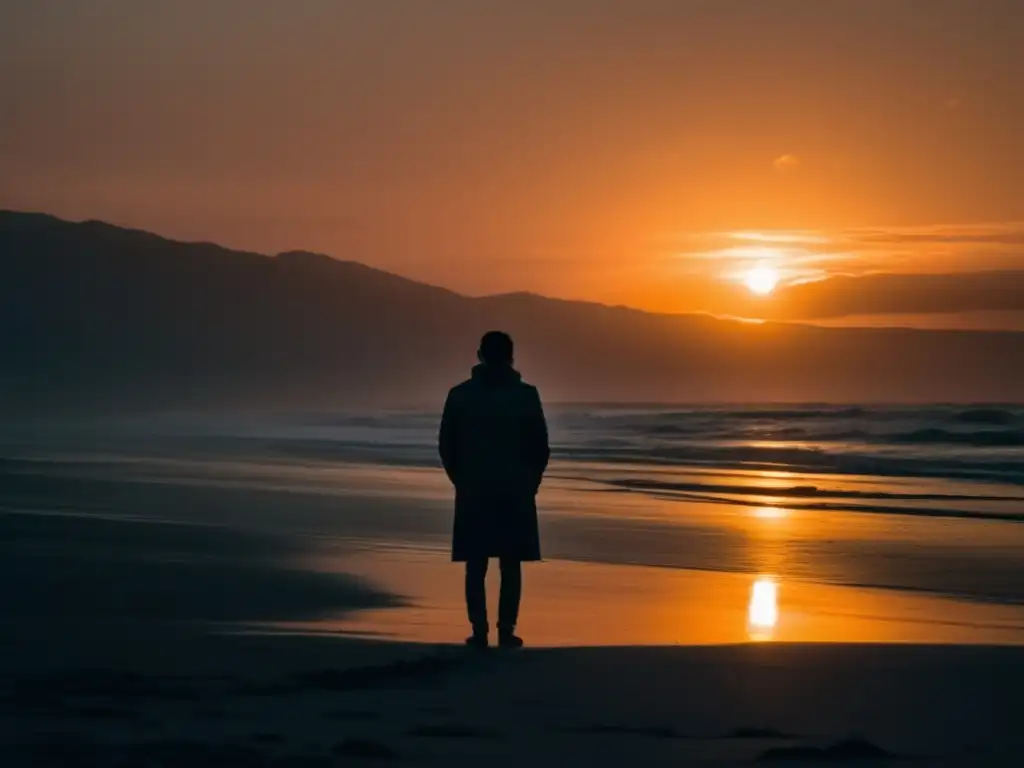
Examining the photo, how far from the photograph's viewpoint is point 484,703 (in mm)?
6594

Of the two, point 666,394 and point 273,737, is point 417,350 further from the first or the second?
point 273,737

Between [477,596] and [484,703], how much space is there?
6.66 ft

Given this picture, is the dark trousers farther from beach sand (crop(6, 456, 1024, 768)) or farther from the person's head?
the person's head

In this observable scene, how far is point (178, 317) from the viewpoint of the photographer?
10269 centimetres

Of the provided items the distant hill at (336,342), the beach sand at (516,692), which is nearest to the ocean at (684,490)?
the beach sand at (516,692)

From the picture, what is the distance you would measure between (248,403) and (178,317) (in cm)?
2672

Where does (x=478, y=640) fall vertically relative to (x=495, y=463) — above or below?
below

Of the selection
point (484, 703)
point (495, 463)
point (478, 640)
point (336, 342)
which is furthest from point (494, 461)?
point (336, 342)

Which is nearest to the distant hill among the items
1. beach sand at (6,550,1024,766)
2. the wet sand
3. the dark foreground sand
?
the wet sand

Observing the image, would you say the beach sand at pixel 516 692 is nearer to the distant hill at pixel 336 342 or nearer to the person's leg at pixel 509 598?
the person's leg at pixel 509 598

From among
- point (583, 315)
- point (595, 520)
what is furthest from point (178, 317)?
point (595, 520)

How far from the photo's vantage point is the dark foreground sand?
5.69 metres

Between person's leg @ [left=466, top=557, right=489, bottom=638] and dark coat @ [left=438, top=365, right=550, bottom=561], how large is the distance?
61mm

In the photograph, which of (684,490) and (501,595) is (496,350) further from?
(684,490)
